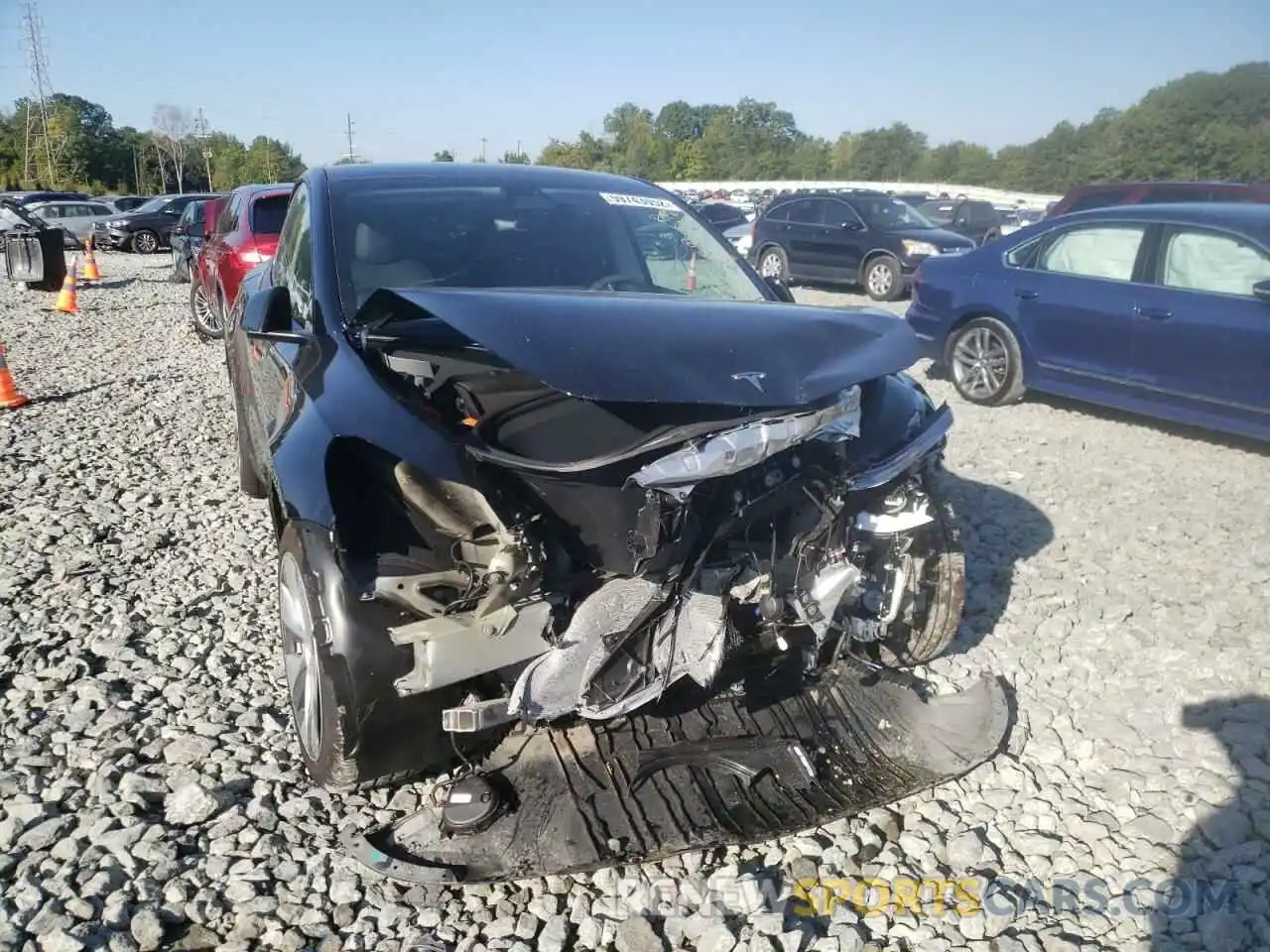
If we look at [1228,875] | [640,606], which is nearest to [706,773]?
[640,606]

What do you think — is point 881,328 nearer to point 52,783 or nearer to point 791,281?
point 52,783

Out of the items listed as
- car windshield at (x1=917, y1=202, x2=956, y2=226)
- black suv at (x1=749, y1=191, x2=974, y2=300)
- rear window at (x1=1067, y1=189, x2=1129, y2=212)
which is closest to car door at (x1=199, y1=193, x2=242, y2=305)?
black suv at (x1=749, y1=191, x2=974, y2=300)

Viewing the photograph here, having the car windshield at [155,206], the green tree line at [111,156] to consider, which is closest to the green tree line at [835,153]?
the green tree line at [111,156]

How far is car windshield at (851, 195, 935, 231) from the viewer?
552 inches

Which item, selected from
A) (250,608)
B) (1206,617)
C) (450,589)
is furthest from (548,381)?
(1206,617)

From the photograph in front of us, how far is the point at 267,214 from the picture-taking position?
814 centimetres

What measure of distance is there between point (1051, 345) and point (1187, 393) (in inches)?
43.2

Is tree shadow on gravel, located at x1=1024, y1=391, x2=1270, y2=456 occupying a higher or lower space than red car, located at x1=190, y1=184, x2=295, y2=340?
lower

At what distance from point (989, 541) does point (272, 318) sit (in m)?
3.56

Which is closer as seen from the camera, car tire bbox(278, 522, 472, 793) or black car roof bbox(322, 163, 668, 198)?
car tire bbox(278, 522, 472, 793)

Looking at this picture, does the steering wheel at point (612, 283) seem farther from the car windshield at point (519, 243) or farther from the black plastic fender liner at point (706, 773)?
the black plastic fender liner at point (706, 773)

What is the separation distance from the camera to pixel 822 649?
289 centimetres

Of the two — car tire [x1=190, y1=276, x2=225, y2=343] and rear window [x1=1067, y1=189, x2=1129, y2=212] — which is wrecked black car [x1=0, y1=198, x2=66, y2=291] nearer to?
car tire [x1=190, y1=276, x2=225, y2=343]

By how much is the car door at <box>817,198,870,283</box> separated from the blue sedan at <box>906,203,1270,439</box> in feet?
20.9
